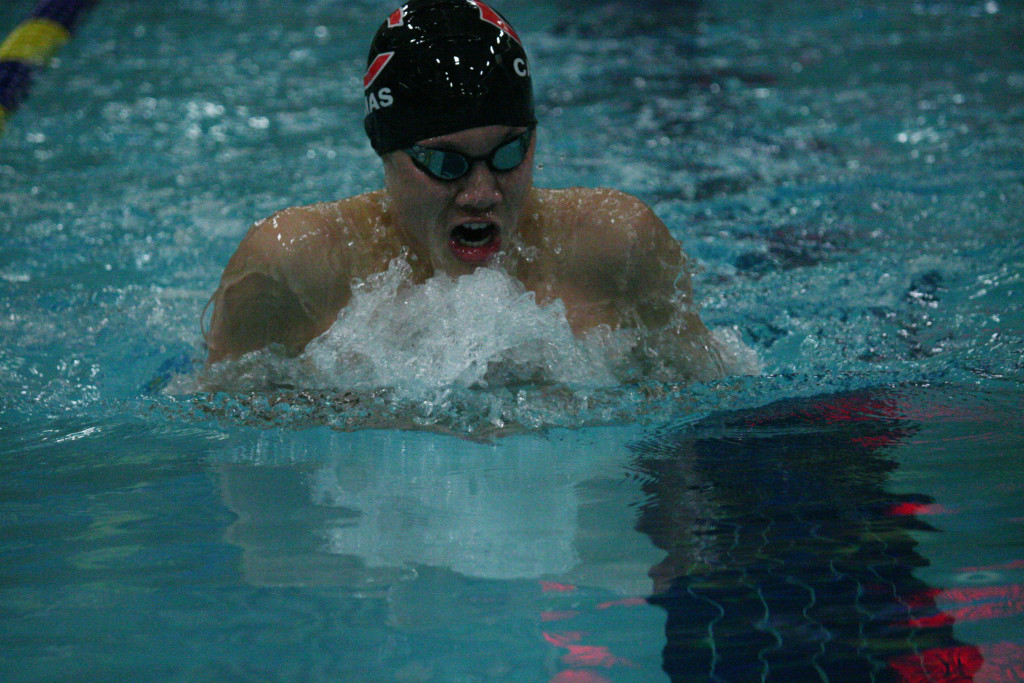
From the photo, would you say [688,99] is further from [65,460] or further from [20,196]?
[65,460]

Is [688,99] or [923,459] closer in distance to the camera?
[923,459]

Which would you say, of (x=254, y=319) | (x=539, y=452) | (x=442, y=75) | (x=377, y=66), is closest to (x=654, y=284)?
(x=539, y=452)

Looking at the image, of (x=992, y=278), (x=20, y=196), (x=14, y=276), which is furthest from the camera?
(x=20, y=196)

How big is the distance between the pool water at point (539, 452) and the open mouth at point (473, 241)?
8cm

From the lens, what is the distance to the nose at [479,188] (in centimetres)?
242

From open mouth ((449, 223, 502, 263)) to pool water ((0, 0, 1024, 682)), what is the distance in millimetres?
80

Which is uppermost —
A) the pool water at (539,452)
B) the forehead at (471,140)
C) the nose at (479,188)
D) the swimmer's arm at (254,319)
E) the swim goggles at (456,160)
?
the forehead at (471,140)

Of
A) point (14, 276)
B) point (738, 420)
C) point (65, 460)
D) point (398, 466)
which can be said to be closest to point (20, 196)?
point (14, 276)

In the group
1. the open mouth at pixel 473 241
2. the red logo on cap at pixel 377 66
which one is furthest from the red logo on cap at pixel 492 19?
the open mouth at pixel 473 241

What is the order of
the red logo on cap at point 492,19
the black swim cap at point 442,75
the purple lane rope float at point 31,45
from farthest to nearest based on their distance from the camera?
the purple lane rope float at point 31,45 < the red logo on cap at point 492,19 < the black swim cap at point 442,75

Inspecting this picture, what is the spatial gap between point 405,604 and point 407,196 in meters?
1.17

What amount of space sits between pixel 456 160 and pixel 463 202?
101 millimetres

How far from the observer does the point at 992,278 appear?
349 cm

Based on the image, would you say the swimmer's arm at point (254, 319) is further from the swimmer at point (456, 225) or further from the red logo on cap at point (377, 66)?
the red logo on cap at point (377, 66)
